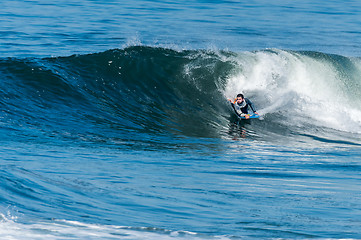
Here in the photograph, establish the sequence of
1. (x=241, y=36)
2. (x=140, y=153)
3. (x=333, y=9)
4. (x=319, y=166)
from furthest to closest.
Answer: (x=333, y=9) → (x=241, y=36) → (x=140, y=153) → (x=319, y=166)

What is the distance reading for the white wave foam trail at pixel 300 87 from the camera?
47.1 ft

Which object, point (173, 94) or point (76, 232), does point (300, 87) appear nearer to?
point (173, 94)

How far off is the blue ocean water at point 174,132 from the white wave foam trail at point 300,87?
0.05 meters

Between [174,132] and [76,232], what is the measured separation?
22.8 feet

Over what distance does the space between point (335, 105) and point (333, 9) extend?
2107 cm

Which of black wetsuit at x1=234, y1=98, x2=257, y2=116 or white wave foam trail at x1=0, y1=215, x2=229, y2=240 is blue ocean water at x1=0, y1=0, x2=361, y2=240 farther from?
black wetsuit at x1=234, y1=98, x2=257, y2=116

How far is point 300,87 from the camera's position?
15961 millimetres

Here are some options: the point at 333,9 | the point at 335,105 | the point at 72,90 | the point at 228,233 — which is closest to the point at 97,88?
the point at 72,90

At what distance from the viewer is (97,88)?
14430 mm

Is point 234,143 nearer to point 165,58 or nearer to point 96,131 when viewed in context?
point 96,131

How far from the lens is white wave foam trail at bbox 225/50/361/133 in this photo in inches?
565

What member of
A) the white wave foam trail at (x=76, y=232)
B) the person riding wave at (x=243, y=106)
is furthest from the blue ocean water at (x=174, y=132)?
the person riding wave at (x=243, y=106)

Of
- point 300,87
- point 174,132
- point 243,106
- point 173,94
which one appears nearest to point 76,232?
point 174,132

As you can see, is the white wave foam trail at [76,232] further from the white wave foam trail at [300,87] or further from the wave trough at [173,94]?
the white wave foam trail at [300,87]
